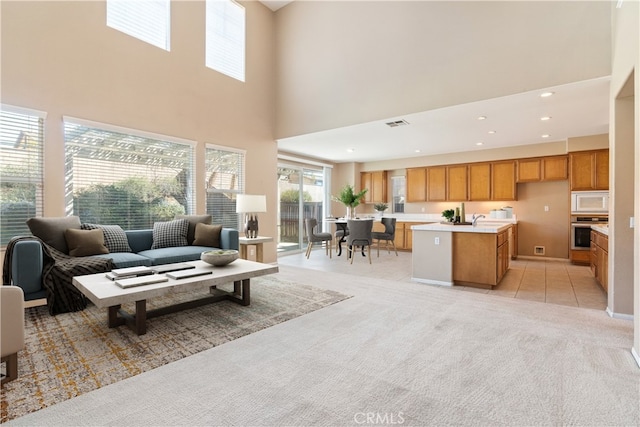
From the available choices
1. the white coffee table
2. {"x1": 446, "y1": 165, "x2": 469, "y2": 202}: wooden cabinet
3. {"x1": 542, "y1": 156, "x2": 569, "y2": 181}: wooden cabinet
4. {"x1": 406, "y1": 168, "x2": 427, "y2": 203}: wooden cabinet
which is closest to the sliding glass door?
{"x1": 406, "y1": 168, "x2": 427, "y2": 203}: wooden cabinet

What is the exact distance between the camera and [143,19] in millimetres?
4473

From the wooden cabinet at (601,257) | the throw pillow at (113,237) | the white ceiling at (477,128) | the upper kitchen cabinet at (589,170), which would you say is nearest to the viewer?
the wooden cabinet at (601,257)

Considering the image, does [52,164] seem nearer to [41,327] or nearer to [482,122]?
[41,327]

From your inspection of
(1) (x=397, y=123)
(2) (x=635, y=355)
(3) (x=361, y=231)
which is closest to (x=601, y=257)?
(2) (x=635, y=355)

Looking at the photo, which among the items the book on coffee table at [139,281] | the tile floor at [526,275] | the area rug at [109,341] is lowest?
the tile floor at [526,275]

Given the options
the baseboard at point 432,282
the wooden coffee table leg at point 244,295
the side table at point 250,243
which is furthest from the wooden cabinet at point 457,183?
the wooden coffee table leg at point 244,295

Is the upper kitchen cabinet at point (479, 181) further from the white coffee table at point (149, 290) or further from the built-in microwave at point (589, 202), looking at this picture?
the white coffee table at point (149, 290)

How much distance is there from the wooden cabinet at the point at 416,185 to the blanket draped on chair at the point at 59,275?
22.6 ft

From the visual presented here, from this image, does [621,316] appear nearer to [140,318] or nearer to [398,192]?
[140,318]

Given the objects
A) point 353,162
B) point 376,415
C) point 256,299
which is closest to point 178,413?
point 376,415

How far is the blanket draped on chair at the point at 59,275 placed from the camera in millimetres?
3013

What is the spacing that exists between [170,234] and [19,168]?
174 cm

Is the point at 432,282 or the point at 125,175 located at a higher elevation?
the point at 125,175

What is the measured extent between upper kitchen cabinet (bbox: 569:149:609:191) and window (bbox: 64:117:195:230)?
22.8ft
